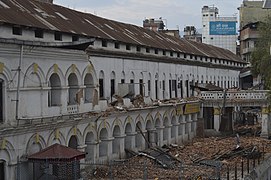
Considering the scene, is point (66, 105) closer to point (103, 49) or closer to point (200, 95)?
point (103, 49)

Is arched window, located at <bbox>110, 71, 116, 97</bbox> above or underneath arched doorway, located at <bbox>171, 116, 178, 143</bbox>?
above

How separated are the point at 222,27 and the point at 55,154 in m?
87.3

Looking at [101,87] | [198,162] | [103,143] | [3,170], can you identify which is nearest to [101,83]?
[101,87]

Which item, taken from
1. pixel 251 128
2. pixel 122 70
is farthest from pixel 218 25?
pixel 122 70

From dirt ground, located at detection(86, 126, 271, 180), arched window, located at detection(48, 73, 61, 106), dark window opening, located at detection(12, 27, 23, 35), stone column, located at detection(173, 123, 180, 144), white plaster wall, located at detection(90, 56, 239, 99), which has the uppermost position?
dark window opening, located at detection(12, 27, 23, 35)

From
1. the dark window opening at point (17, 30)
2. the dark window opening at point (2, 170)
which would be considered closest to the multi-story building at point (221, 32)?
the dark window opening at point (17, 30)

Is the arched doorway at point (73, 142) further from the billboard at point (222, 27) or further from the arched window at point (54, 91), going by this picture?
the billboard at point (222, 27)

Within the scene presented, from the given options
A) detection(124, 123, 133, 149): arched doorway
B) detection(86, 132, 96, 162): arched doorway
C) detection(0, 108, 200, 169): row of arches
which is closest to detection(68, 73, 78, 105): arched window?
detection(0, 108, 200, 169): row of arches

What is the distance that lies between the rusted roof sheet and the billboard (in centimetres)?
5698

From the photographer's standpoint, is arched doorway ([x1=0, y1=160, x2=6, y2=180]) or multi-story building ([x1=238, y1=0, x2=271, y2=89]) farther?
multi-story building ([x1=238, y1=0, x2=271, y2=89])

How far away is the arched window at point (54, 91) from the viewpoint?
27.5 meters

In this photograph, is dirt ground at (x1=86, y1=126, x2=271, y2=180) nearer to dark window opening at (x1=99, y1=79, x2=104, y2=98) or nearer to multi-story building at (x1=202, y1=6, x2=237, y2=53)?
dark window opening at (x1=99, y1=79, x2=104, y2=98)

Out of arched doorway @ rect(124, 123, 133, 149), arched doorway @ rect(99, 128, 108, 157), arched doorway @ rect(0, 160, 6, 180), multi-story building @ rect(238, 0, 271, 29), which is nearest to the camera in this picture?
arched doorway @ rect(0, 160, 6, 180)

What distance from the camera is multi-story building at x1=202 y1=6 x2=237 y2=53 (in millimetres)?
106125
